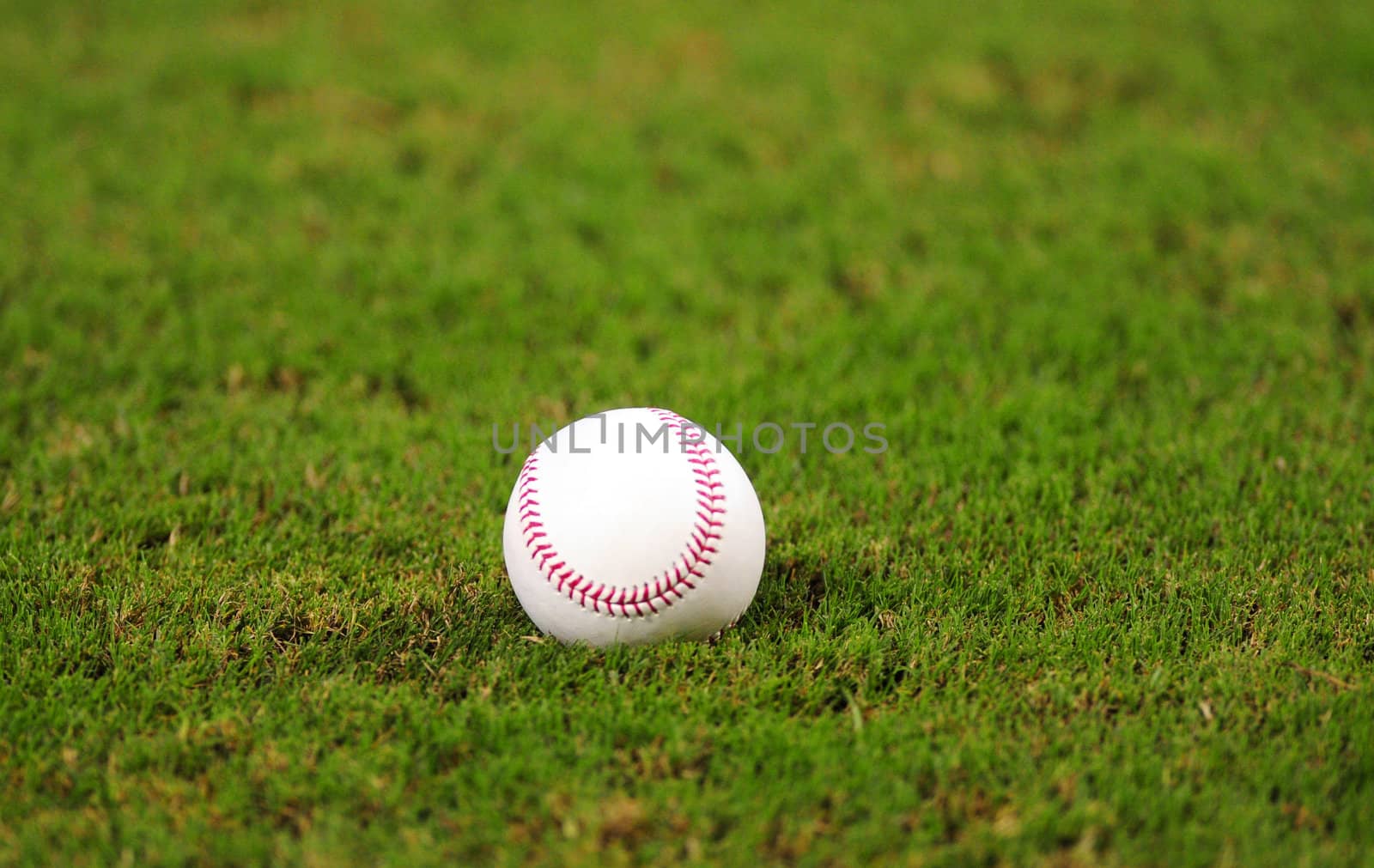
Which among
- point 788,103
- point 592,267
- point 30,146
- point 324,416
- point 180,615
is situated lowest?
point 180,615

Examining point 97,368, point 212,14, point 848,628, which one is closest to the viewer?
point 848,628

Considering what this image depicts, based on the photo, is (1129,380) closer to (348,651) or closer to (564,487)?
(564,487)

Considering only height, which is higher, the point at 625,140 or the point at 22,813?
the point at 625,140

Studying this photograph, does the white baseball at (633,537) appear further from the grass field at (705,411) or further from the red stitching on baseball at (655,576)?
the grass field at (705,411)

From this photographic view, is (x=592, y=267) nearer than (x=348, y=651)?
No

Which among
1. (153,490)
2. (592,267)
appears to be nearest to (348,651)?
(153,490)

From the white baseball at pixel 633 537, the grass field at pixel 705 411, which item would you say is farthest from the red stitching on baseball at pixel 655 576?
the grass field at pixel 705 411

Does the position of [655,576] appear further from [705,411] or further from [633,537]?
[705,411]

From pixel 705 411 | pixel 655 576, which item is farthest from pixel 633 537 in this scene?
pixel 705 411

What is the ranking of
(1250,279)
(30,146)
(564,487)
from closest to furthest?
(564,487) < (1250,279) < (30,146)
